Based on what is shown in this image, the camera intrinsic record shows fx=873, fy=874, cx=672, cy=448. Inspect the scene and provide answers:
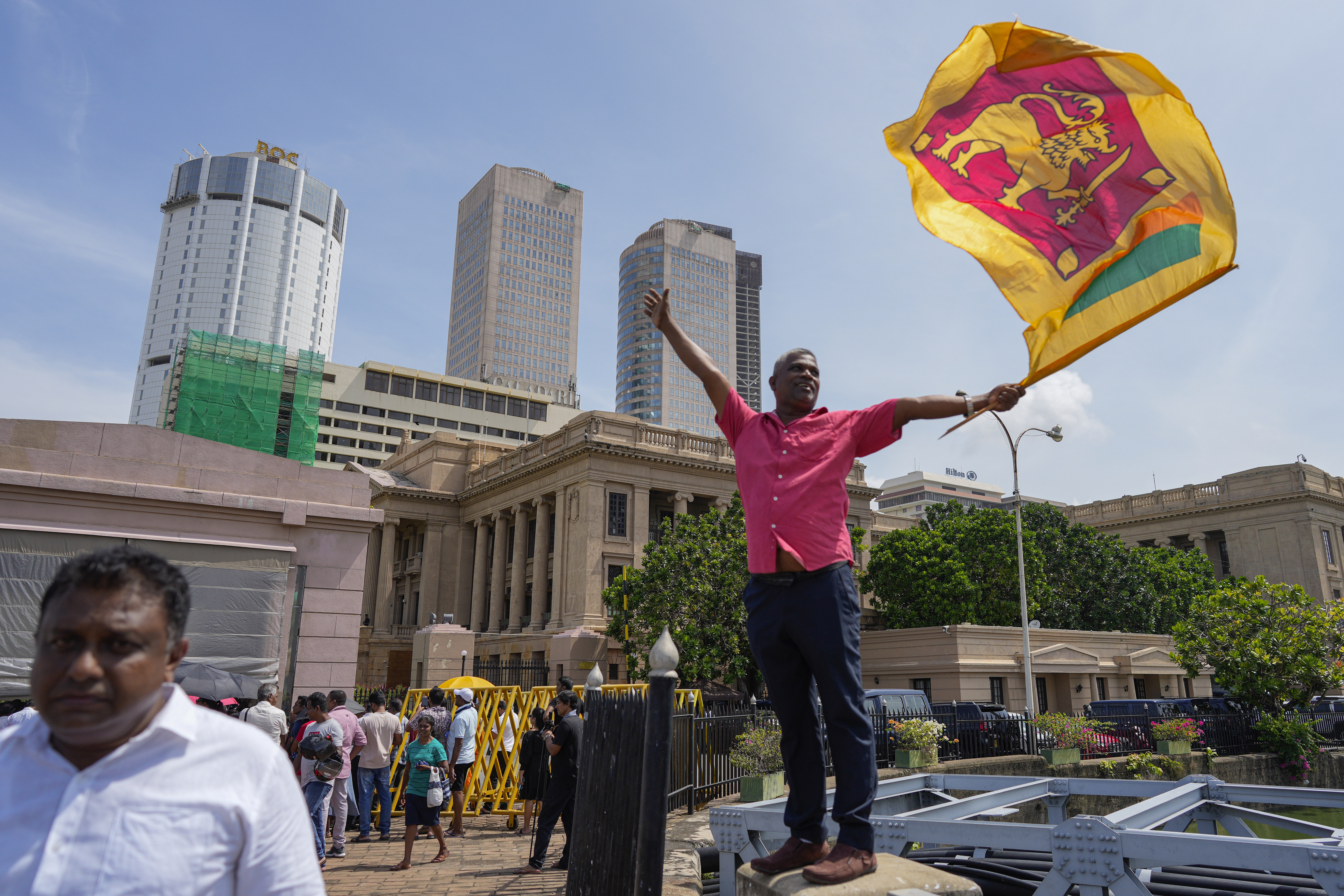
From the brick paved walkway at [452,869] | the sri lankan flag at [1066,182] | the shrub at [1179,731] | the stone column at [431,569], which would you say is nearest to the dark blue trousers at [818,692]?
the sri lankan flag at [1066,182]

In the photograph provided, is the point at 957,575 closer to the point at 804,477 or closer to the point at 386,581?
the point at 386,581

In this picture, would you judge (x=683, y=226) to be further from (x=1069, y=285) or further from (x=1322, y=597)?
(x=1069, y=285)

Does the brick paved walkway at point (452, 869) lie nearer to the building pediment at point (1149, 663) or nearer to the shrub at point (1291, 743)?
the shrub at point (1291, 743)

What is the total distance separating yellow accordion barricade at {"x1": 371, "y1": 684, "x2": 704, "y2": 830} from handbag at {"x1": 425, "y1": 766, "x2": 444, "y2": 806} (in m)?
4.23

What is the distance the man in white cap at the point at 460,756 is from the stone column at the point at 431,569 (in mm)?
44814

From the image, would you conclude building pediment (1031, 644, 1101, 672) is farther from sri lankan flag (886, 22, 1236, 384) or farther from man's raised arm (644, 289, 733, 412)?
man's raised arm (644, 289, 733, 412)

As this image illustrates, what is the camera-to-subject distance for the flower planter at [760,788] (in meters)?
11.6

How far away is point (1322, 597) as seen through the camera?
5275 centimetres

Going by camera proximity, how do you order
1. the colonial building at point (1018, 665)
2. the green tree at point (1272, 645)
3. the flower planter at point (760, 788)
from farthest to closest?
the colonial building at point (1018, 665) < the green tree at point (1272, 645) < the flower planter at point (760, 788)

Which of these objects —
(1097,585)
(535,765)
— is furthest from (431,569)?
(535,765)

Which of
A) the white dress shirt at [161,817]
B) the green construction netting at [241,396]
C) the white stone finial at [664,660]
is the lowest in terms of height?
the white dress shirt at [161,817]

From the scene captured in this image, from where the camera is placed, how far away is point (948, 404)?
151 inches

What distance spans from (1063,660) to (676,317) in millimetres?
121648

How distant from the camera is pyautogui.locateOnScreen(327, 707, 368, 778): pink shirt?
37.3 feet
